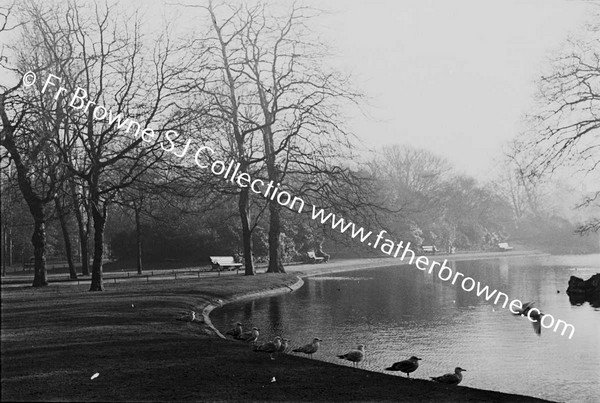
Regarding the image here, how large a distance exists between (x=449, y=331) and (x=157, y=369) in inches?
492

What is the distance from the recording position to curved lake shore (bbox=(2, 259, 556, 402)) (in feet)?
37.0

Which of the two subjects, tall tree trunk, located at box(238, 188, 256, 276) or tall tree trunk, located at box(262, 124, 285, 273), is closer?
tall tree trunk, located at box(238, 188, 256, 276)

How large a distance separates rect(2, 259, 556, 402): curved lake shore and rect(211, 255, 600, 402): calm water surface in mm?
2471

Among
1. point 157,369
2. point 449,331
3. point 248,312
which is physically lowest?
point 449,331

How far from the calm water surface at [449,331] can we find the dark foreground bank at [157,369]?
2459 mm

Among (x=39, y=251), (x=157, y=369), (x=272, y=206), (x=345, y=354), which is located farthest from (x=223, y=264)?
(x=157, y=369)

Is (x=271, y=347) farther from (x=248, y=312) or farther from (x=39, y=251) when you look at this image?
(x=39, y=251)

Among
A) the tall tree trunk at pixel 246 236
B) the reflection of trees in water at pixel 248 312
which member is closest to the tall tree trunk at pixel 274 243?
the tall tree trunk at pixel 246 236

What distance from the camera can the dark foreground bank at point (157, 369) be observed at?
11.3 meters

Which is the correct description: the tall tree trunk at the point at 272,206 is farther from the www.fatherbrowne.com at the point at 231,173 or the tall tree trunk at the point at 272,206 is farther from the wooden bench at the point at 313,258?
the wooden bench at the point at 313,258

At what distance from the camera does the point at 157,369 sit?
13.4 m

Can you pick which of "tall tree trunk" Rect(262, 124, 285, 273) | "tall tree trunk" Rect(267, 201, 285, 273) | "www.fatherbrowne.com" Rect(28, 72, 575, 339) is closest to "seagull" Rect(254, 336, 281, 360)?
"www.fatherbrowne.com" Rect(28, 72, 575, 339)

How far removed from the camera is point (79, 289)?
32.9 m

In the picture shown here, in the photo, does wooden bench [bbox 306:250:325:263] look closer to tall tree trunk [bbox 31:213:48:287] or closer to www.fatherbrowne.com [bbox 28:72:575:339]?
www.fatherbrowne.com [bbox 28:72:575:339]
